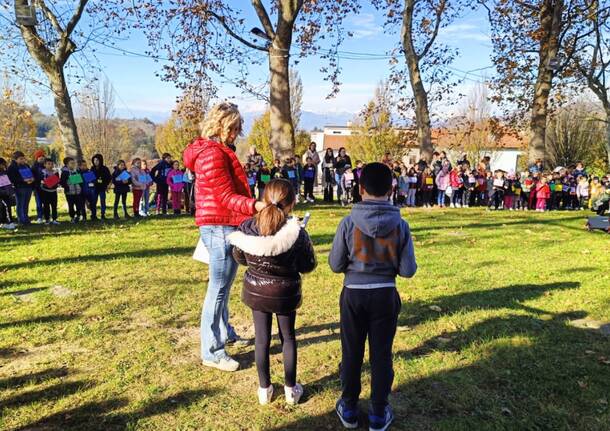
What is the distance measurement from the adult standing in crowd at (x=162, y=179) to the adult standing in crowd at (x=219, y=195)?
34.3 feet

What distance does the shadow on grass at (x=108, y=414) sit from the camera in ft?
10.5

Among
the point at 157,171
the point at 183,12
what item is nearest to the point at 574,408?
the point at 157,171

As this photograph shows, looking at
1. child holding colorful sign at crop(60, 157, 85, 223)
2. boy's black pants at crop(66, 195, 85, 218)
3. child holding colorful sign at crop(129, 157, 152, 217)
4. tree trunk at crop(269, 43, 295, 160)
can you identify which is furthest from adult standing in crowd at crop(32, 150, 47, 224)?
tree trunk at crop(269, 43, 295, 160)

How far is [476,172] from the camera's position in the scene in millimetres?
18422

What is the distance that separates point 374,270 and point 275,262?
0.71 meters

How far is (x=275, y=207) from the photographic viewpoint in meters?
3.26

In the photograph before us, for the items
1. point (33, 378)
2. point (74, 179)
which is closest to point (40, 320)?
point (33, 378)

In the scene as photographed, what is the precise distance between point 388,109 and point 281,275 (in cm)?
4234

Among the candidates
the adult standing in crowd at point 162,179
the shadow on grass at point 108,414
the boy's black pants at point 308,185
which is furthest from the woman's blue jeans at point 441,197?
the shadow on grass at point 108,414

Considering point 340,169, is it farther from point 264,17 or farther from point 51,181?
point 51,181

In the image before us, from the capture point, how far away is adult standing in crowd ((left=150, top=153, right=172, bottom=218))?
13711 mm

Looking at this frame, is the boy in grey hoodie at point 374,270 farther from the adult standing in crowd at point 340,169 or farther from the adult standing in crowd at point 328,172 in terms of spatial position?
the adult standing in crowd at point 328,172

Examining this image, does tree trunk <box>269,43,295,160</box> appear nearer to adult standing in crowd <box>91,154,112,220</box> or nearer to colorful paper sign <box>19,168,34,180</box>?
adult standing in crowd <box>91,154,112,220</box>

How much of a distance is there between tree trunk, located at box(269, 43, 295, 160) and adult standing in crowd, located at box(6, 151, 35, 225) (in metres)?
7.44
